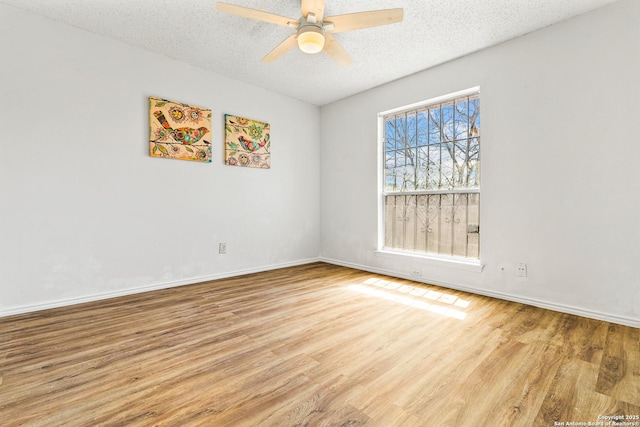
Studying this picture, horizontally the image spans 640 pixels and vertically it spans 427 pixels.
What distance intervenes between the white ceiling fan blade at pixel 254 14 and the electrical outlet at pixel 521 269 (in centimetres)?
301

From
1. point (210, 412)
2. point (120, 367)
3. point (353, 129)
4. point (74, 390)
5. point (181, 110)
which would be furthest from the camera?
point (353, 129)

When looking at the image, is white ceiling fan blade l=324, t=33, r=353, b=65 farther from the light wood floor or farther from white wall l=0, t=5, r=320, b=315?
the light wood floor

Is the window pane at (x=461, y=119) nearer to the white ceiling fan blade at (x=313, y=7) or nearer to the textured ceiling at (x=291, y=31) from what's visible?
the textured ceiling at (x=291, y=31)

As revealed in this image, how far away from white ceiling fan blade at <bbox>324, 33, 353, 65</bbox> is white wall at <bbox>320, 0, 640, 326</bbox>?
142cm

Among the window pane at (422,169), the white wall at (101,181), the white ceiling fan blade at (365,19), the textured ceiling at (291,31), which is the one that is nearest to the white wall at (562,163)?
the textured ceiling at (291,31)

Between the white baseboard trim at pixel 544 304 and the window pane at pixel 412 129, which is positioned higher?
the window pane at pixel 412 129

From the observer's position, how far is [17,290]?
252 centimetres

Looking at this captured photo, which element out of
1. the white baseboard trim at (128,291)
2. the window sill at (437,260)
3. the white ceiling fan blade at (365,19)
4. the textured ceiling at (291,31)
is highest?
the textured ceiling at (291,31)

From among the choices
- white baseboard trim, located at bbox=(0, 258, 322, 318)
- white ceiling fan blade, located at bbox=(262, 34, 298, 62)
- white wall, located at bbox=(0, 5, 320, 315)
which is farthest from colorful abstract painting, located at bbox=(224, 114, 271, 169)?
white baseboard trim, located at bbox=(0, 258, 322, 318)

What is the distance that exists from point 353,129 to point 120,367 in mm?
3909

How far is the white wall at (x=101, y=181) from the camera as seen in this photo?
2535mm

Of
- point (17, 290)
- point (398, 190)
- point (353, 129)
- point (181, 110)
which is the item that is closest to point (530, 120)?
point (398, 190)

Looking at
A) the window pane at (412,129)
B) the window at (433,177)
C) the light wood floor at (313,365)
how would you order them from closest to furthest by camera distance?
the light wood floor at (313,365)
the window at (433,177)
the window pane at (412,129)

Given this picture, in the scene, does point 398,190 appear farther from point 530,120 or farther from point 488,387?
point 488,387
